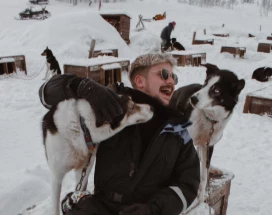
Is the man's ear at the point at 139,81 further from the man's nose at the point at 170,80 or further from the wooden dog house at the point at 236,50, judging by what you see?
the wooden dog house at the point at 236,50

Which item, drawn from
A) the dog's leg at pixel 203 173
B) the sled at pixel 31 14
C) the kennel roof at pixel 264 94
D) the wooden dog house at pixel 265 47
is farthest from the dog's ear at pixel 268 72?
the sled at pixel 31 14

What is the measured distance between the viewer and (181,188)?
5.44 ft

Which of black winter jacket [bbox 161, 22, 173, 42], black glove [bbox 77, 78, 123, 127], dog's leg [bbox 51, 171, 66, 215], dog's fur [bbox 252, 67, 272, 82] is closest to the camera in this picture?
black glove [bbox 77, 78, 123, 127]

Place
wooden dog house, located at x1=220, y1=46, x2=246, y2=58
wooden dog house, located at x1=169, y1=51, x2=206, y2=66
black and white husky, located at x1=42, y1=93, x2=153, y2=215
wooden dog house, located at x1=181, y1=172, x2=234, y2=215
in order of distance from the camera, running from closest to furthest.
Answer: black and white husky, located at x1=42, y1=93, x2=153, y2=215, wooden dog house, located at x1=181, y1=172, x2=234, y2=215, wooden dog house, located at x1=169, y1=51, x2=206, y2=66, wooden dog house, located at x1=220, y1=46, x2=246, y2=58

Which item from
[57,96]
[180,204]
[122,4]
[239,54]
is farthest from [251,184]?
[122,4]

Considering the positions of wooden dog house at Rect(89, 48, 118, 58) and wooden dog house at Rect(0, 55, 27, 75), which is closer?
wooden dog house at Rect(0, 55, 27, 75)

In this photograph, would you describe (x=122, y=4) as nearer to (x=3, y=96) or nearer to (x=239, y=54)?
(x=239, y=54)

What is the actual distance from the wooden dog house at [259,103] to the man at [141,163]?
14.4 ft

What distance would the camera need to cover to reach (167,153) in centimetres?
169

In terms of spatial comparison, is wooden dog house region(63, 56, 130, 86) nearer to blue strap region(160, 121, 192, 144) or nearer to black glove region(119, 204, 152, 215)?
blue strap region(160, 121, 192, 144)

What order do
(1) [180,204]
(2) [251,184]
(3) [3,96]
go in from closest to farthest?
(1) [180,204] → (2) [251,184] → (3) [3,96]

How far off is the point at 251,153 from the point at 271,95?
1883mm

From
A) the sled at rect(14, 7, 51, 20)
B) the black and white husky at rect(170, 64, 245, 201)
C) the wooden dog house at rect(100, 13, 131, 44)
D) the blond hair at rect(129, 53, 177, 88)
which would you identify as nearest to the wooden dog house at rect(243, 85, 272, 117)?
the black and white husky at rect(170, 64, 245, 201)

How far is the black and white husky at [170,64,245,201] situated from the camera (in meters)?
2.49
